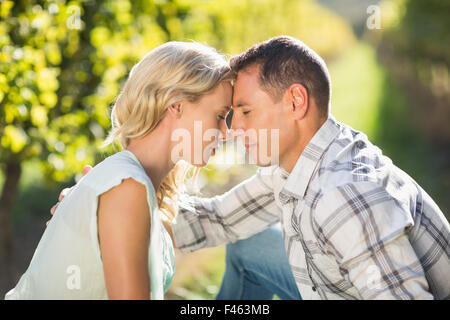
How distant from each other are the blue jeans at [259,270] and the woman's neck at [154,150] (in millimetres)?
846

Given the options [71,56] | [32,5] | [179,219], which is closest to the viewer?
[179,219]

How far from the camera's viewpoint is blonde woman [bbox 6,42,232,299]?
1805 millimetres

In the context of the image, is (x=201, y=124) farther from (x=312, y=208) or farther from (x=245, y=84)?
(x=312, y=208)

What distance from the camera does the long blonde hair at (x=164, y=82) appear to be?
2.18 metres

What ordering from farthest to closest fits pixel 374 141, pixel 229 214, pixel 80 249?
pixel 374 141
pixel 229 214
pixel 80 249

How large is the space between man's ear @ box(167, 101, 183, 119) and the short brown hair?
0.39 metres

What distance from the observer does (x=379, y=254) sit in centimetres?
189

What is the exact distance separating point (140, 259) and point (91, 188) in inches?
12.1

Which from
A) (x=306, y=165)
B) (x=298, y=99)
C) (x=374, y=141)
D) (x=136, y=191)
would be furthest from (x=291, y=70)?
(x=374, y=141)

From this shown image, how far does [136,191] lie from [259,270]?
123 cm

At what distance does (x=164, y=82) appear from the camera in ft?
7.17

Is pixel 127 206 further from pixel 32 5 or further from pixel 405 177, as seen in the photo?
pixel 32 5

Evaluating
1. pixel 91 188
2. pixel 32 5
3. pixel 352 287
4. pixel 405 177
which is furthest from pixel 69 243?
pixel 32 5

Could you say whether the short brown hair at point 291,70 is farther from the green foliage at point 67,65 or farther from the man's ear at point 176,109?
the green foliage at point 67,65
